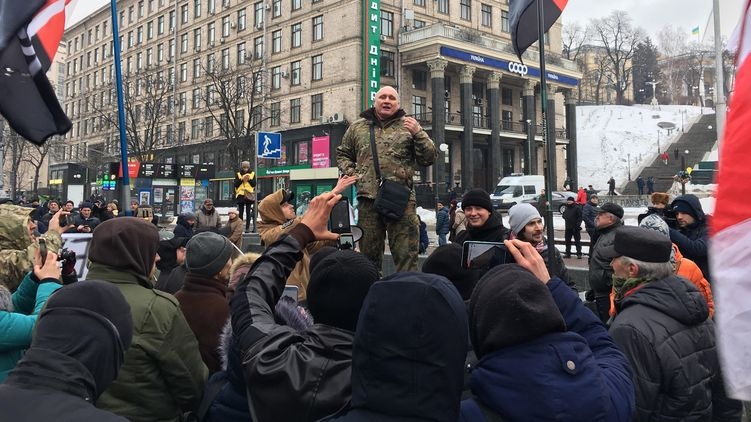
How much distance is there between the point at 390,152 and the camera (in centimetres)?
459

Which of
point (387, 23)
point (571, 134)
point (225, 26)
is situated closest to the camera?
point (387, 23)

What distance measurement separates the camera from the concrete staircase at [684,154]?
50.1m

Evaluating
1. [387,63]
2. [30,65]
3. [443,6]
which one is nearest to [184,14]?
[387,63]

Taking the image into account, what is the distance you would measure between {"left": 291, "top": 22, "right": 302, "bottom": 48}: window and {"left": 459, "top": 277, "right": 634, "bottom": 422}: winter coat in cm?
4510

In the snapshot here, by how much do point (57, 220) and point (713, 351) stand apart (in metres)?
4.87

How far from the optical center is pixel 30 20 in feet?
16.5

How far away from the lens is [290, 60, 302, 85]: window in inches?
1732

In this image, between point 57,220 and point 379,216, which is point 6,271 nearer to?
point 57,220

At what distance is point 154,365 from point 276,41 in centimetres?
4668

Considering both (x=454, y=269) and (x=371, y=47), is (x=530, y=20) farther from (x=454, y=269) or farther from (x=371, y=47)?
(x=371, y=47)

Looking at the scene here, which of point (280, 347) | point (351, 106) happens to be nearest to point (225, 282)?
point (280, 347)

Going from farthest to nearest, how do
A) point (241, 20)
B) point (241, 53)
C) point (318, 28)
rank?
point (241, 20) → point (241, 53) → point (318, 28)

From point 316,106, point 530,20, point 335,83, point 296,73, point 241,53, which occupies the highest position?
point 241,53

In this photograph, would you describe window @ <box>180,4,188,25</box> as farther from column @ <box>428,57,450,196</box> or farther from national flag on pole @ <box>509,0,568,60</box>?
national flag on pole @ <box>509,0,568,60</box>
